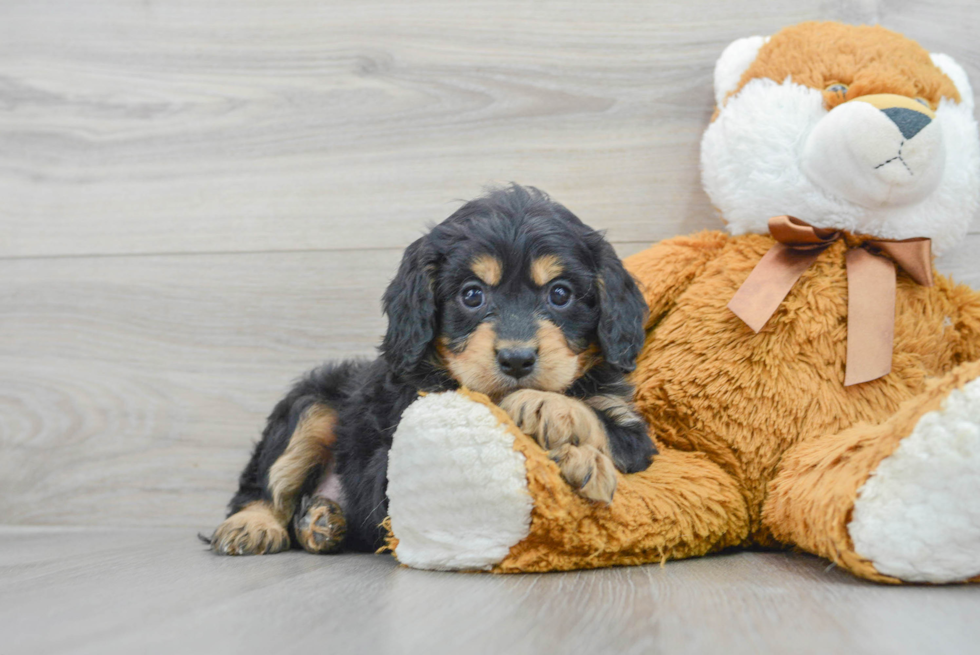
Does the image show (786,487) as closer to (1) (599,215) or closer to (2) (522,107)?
(1) (599,215)

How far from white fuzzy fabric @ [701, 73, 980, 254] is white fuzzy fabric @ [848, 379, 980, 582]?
69cm

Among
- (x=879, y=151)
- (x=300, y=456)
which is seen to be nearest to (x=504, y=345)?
(x=300, y=456)

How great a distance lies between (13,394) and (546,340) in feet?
6.59

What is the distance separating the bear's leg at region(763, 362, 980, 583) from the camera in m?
1.12

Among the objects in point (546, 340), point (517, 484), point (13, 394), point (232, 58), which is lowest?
point (13, 394)

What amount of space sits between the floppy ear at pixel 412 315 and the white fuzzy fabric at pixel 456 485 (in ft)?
0.83

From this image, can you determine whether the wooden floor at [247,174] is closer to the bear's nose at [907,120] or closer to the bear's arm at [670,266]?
the bear's arm at [670,266]

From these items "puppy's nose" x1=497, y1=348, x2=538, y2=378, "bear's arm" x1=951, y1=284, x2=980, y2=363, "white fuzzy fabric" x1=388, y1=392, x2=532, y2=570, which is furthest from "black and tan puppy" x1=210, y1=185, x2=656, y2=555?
"bear's arm" x1=951, y1=284, x2=980, y2=363

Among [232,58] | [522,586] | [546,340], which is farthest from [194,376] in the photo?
[522,586]

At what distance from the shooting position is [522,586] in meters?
1.23

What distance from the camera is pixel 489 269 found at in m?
1.55

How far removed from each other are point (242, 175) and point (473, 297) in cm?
128

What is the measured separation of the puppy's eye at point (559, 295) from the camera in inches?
62.2

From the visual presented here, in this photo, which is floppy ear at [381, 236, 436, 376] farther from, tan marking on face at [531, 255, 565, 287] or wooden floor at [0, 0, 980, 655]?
wooden floor at [0, 0, 980, 655]
